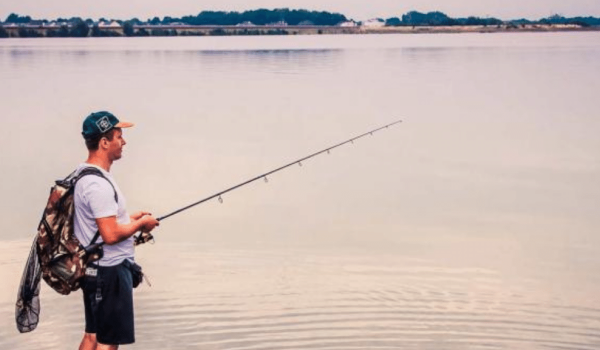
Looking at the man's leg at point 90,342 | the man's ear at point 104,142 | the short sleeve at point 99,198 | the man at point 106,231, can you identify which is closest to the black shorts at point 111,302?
the man at point 106,231

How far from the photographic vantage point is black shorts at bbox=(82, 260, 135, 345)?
4449 mm

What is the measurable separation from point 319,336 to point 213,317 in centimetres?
84

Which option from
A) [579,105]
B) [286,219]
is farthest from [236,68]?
[286,219]

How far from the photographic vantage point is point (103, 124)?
4.42 meters

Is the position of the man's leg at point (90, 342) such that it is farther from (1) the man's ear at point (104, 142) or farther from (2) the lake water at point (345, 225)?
(2) the lake water at point (345, 225)

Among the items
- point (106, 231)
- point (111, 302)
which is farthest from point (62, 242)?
point (111, 302)

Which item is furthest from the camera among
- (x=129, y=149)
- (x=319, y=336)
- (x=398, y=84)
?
(x=398, y=84)

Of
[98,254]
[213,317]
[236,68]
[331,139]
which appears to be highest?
[98,254]

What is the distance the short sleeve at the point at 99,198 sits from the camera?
4.25 metres

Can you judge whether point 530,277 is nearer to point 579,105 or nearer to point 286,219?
point 286,219

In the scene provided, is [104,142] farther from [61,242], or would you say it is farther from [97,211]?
[61,242]

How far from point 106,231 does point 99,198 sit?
0.50 feet

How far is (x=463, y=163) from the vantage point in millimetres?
13969

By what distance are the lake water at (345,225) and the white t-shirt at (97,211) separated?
1.79 metres
